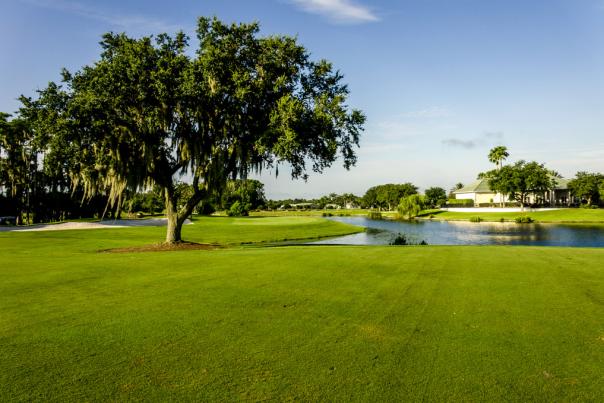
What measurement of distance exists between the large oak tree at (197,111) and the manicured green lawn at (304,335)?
34.9ft

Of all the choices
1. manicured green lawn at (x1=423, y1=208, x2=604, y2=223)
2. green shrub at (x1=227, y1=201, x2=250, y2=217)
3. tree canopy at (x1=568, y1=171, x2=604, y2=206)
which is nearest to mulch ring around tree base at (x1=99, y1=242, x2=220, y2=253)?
green shrub at (x1=227, y1=201, x2=250, y2=217)

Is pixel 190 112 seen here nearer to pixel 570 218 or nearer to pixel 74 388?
pixel 74 388

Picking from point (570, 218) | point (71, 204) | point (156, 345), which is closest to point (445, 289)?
point (156, 345)

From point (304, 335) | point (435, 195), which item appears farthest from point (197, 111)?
point (435, 195)

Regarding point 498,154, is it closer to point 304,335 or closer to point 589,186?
point 589,186

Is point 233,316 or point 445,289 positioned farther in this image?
point 445,289

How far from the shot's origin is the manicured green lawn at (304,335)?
4.81m

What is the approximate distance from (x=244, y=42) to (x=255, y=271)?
14.7 metres

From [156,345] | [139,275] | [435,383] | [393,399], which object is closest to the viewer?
[393,399]

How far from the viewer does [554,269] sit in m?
12.4

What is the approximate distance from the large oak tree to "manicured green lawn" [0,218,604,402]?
10.6 m

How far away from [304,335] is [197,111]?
17.5m

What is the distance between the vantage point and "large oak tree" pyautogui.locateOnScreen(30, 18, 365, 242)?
20.3 metres

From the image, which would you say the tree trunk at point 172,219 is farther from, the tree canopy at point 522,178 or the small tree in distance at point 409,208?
the tree canopy at point 522,178
